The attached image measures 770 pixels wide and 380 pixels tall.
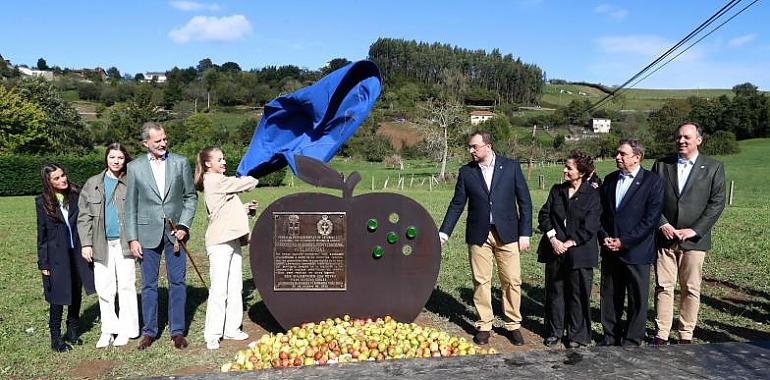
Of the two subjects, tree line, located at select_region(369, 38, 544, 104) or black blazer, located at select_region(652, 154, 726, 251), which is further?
tree line, located at select_region(369, 38, 544, 104)

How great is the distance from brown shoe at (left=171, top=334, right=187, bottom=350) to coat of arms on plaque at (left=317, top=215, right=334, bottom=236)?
1.70 m

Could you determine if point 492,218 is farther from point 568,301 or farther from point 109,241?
point 109,241

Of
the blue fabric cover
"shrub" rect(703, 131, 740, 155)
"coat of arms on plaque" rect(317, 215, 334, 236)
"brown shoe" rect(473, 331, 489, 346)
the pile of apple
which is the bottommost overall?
"brown shoe" rect(473, 331, 489, 346)

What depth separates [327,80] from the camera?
21.0 ft

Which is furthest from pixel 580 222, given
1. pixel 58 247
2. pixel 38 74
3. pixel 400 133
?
pixel 38 74

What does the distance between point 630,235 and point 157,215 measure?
4.32m

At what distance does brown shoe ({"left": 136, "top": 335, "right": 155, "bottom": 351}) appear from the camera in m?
5.64

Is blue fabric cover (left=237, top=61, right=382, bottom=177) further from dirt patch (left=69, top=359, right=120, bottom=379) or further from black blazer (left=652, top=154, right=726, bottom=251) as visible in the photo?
black blazer (left=652, top=154, right=726, bottom=251)

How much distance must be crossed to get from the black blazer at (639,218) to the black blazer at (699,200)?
0.26m

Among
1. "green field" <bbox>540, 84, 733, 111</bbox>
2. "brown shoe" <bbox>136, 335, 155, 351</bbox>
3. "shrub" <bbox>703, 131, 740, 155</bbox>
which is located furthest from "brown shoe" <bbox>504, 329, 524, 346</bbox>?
"green field" <bbox>540, 84, 733, 111</bbox>

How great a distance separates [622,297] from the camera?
5441 mm

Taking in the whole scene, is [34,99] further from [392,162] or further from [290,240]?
[290,240]

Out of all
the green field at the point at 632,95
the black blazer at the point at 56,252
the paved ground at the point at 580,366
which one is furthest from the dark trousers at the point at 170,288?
the green field at the point at 632,95

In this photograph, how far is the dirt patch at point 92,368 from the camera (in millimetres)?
5066
